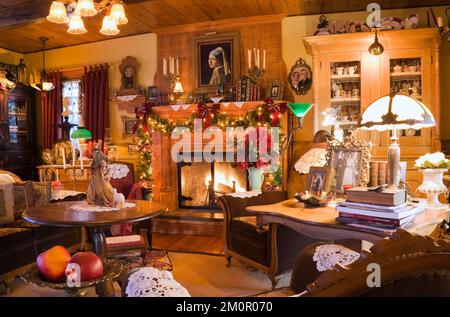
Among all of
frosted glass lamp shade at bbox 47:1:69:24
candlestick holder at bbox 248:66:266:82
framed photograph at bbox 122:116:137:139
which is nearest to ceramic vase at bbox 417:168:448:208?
frosted glass lamp shade at bbox 47:1:69:24

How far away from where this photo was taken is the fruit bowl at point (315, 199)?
2225mm

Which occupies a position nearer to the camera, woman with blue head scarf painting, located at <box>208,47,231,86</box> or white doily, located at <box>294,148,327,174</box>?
white doily, located at <box>294,148,327,174</box>

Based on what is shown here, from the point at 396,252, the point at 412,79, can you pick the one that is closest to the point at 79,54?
the point at 412,79

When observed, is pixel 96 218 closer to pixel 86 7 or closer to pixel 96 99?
pixel 86 7

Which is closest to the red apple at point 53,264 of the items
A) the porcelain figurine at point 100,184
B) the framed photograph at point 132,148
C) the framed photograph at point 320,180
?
the porcelain figurine at point 100,184

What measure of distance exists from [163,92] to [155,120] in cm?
52

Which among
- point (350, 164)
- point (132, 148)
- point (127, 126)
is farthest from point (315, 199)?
point (127, 126)

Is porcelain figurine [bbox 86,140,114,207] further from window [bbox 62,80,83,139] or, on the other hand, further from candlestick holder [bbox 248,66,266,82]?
window [bbox 62,80,83,139]

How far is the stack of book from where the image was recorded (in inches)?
64.1

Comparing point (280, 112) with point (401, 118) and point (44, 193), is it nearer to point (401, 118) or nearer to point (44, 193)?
point (401, 118)

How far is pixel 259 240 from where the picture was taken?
2994mm

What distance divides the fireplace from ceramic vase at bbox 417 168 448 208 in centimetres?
283

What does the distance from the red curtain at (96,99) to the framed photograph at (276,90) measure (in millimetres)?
2680
